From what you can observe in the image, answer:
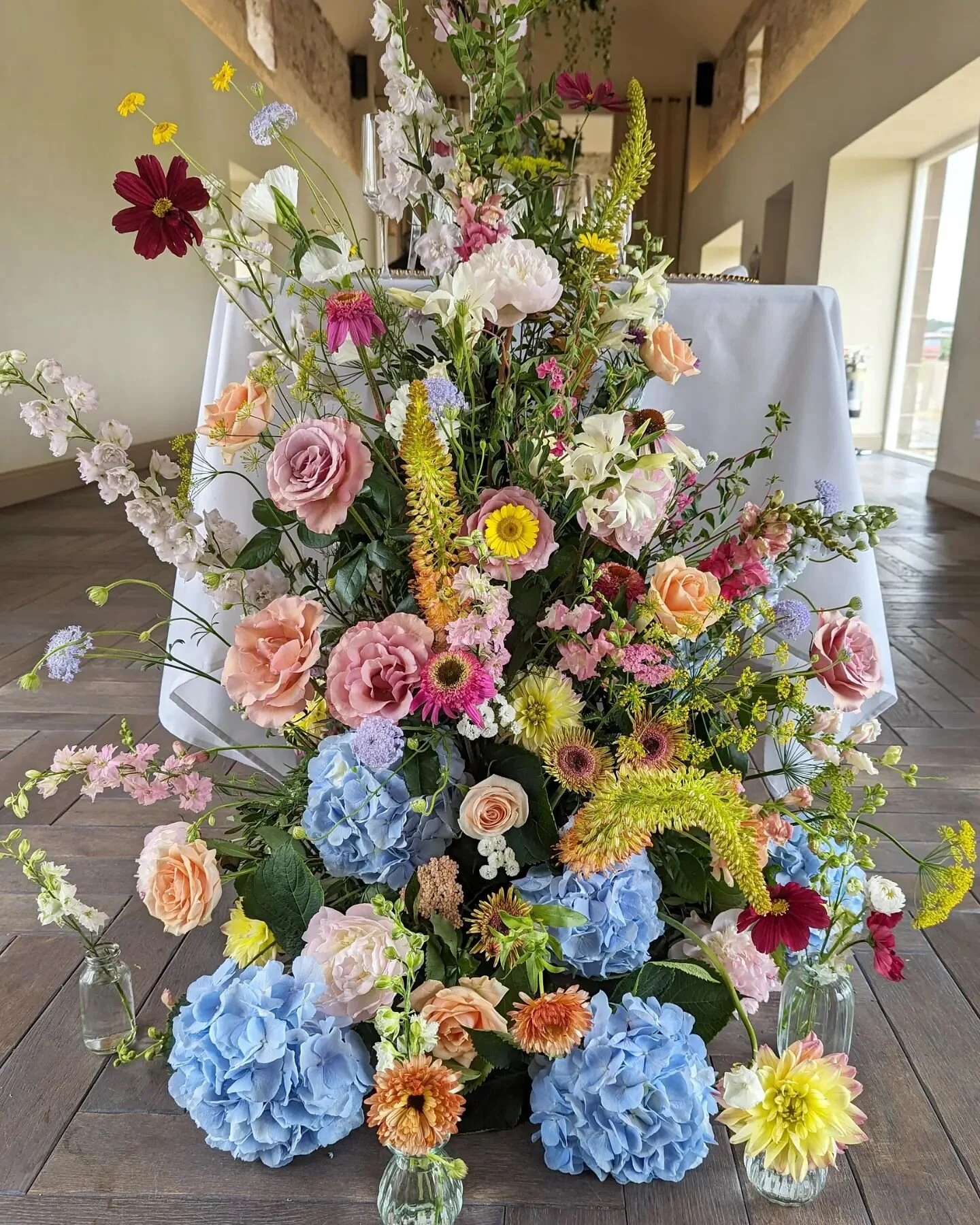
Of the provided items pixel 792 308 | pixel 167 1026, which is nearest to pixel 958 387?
pixel 792 308

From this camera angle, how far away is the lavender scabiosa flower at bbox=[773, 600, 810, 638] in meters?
0.93

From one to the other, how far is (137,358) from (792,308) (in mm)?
5991

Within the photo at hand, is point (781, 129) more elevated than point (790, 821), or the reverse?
point (781, 129)

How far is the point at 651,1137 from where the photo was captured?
83 centimetres

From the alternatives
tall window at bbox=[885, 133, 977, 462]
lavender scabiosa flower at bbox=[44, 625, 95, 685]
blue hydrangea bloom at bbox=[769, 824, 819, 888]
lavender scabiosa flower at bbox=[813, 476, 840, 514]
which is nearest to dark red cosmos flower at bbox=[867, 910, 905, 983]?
blue hydrangea bloom at bbox=[769, 824, 819, 888]

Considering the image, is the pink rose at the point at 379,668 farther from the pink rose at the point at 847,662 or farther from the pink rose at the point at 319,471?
the pink rose at the point at 847,662

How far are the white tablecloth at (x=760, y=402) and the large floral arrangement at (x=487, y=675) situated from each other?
352mm

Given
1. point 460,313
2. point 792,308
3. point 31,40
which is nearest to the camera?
point 460,313

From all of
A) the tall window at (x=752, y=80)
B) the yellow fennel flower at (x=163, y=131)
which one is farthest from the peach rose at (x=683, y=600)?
the tall window at (x=752, y=80)

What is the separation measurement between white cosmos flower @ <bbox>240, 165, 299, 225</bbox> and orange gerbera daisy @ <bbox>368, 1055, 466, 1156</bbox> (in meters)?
0.68

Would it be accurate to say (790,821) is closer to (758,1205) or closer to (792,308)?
(758,1205)

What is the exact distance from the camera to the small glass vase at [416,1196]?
0.78 meters

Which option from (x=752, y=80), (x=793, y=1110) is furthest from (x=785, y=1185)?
(x=752, y=80)

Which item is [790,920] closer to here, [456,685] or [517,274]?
[456,685]
